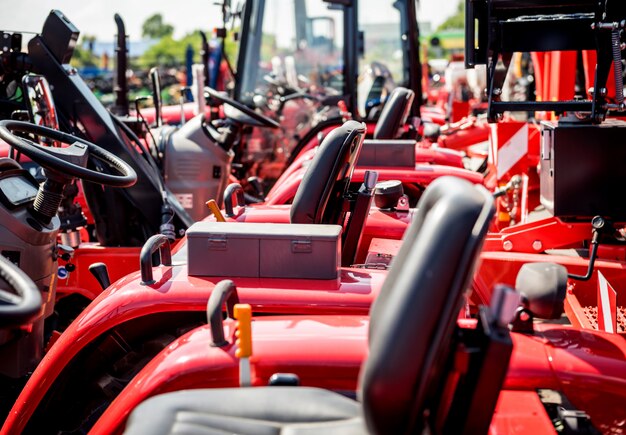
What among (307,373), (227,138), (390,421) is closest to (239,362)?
(307,373)

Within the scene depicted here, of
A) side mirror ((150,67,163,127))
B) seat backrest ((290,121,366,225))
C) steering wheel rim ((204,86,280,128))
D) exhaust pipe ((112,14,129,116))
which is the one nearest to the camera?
seat backrest ((290,121,366,225))

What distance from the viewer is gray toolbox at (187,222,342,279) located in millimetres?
2066

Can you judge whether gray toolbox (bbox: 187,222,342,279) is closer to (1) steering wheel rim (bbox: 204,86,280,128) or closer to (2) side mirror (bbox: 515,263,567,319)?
(2) side mirror (bbox: 515,263,567,319)

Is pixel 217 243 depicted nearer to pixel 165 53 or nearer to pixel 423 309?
pixel 423 309

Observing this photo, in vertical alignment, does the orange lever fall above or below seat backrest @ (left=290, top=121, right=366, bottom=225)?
below

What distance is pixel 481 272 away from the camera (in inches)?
122

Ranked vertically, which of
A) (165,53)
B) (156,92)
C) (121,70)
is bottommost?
(156,92)

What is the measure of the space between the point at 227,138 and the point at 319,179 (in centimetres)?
266

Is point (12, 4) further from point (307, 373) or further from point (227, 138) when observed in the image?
point (307, 373)

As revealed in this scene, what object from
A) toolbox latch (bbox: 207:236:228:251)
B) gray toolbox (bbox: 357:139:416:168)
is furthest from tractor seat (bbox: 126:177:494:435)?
gray toolbox (bbox: 357:139:416:168)

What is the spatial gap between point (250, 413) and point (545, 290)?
64cm

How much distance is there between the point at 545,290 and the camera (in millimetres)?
1569

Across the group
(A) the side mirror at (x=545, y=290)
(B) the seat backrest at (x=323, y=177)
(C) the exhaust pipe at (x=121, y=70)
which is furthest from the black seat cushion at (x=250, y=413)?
(C) the exhaust pipe at (x=121, y=70)

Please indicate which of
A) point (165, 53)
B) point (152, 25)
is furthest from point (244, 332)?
point (152, 25)
